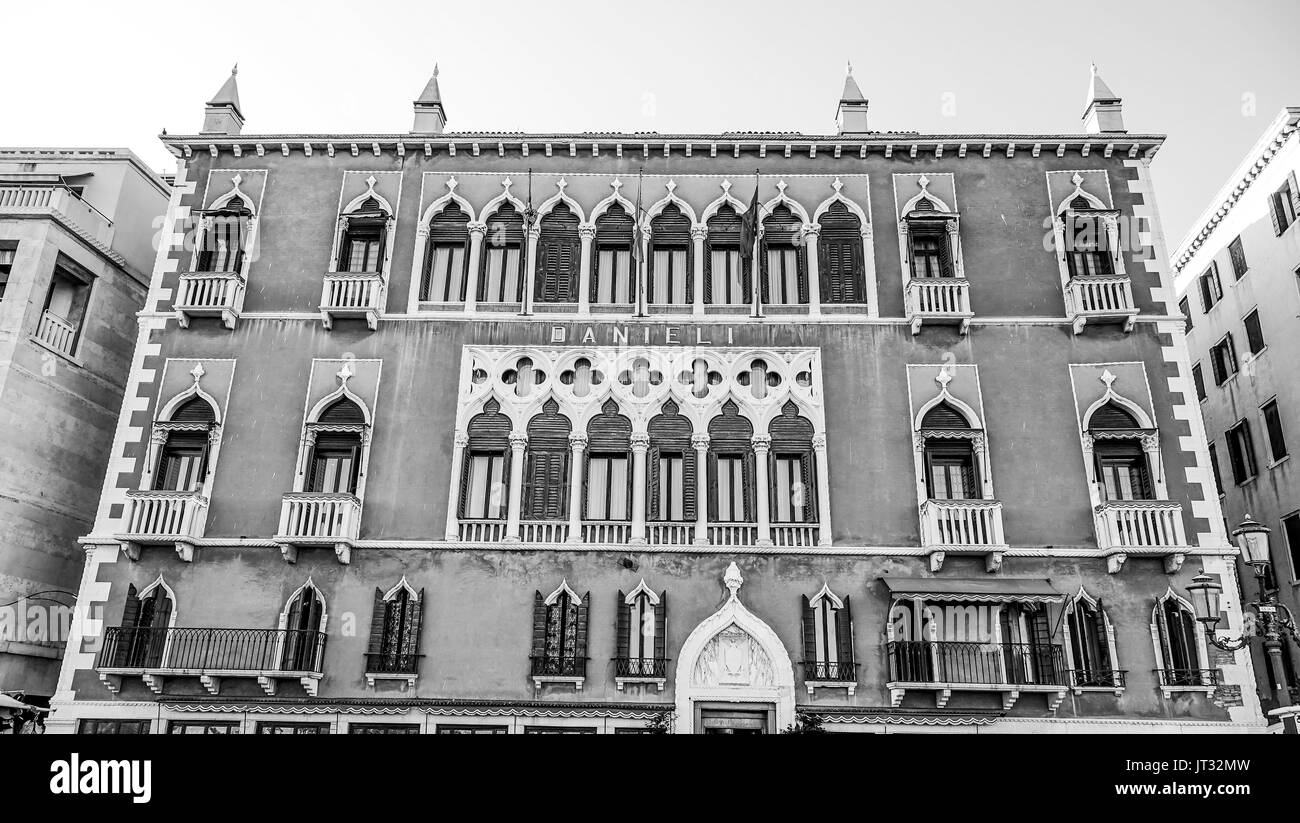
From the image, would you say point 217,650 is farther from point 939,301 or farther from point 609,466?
point 939,301

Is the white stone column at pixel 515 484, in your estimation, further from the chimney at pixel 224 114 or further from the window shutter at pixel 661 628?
the chimney at pixel 224 114

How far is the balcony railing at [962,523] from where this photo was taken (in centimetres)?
2053

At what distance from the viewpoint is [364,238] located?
24281mm

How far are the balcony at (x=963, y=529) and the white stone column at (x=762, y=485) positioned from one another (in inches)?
133

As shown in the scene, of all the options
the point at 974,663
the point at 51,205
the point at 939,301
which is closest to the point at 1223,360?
the point at 939,301

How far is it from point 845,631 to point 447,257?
1304 cm

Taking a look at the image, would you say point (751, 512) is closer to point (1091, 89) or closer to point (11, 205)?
point (1091, 89)

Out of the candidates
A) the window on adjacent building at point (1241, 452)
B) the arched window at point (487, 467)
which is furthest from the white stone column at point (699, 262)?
the window on adjacent building at point (1241, 452)

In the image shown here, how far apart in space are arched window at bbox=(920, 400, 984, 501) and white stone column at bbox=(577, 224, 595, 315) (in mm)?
8365

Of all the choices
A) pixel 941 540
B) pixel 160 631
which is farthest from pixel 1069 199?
pixel 160 631

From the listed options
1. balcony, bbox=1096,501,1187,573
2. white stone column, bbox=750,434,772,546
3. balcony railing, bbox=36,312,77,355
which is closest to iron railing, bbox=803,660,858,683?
white stone column, bbox=750,434,772,546

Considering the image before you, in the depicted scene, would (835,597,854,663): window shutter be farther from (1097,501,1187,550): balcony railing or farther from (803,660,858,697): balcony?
Result: (1097,501,1187,550): balcony railing

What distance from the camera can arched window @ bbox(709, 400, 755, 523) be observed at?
21.4m

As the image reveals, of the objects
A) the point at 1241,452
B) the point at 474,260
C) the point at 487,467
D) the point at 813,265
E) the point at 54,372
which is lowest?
the point at 487,467
